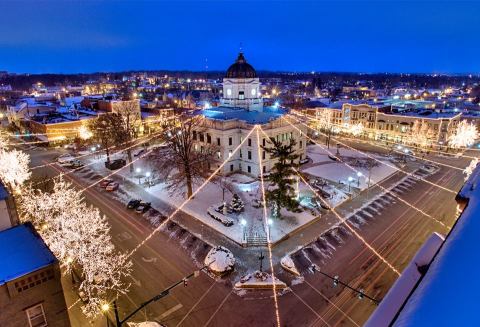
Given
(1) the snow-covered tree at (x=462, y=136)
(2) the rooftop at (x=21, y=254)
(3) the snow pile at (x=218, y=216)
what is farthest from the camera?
(1) the snow-covered tree at (x=462, y=136)

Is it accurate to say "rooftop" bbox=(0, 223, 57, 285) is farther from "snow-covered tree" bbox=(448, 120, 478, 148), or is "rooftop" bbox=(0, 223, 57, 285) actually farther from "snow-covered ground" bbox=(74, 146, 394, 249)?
"snow-covered tree" bbox=(448, 120, 478, 148)

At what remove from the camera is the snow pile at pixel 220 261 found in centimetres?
2195

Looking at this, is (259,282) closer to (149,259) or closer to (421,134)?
(149,259)

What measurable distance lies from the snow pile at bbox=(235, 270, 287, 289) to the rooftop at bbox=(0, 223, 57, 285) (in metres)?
11.9

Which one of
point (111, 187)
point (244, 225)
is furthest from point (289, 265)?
point (111, 187)

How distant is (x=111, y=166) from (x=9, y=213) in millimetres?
27036

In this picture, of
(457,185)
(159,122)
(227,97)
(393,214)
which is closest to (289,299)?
(393,214)

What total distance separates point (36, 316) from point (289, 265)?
50.6 feet

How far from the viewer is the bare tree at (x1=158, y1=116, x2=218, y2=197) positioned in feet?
111

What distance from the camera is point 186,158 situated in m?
32.9

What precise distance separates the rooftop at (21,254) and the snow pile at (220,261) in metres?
11.2

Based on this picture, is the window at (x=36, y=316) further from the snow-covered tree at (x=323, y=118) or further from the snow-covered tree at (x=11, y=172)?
the snow-covered tree at (x=323, y=118)

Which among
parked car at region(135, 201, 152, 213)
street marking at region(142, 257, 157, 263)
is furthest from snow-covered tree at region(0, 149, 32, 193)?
street marking at region(142, 257, 157, 263)

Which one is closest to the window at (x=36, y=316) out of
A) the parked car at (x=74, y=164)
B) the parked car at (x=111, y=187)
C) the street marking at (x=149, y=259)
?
the street marking at (x=149, y=259)
